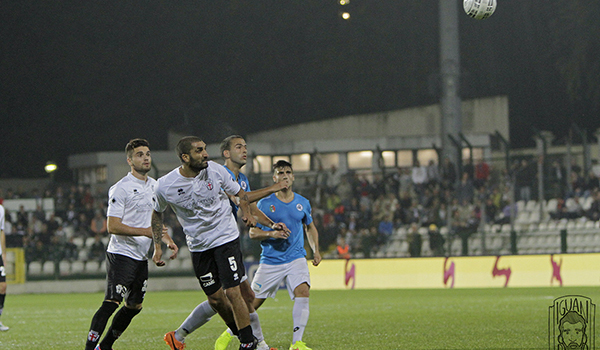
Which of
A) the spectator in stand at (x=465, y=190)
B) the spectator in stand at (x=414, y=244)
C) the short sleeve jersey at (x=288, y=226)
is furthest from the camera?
the spectator in stand at (x=465, y=190)

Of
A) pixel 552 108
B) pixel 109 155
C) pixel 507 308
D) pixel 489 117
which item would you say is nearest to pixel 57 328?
pixel 507 308

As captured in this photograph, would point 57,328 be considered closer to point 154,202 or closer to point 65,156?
point 154,202

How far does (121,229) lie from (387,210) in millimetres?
17434

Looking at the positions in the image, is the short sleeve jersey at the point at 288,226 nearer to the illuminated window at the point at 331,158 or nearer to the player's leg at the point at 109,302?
the player's leg at the point at 109,302

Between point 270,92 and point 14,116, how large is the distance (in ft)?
44.1

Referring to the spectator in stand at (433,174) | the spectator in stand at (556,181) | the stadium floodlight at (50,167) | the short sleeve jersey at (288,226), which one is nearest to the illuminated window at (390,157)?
the spectator in stand at (433,174)

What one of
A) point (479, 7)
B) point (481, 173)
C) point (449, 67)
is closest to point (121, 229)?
point (479, 7)

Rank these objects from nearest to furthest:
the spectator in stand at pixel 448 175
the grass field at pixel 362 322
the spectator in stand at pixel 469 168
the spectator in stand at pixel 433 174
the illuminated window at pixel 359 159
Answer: the grass field at pixel 362 322 < the spectator in stand at pixel 469 168 < the spectator in stand at pixel 448 175 < the spectator in stand at pixel 433 174 < the illuminated window at pixel 359 159

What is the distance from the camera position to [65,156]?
41781 millimetres

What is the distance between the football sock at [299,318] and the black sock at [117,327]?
1.63 metres

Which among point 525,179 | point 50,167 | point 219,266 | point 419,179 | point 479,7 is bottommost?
point 219,266

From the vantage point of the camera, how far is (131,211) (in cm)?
749

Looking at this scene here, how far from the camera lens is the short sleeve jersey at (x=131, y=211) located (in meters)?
7.41

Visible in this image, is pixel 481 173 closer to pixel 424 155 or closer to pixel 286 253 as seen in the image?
pixel 424 155
